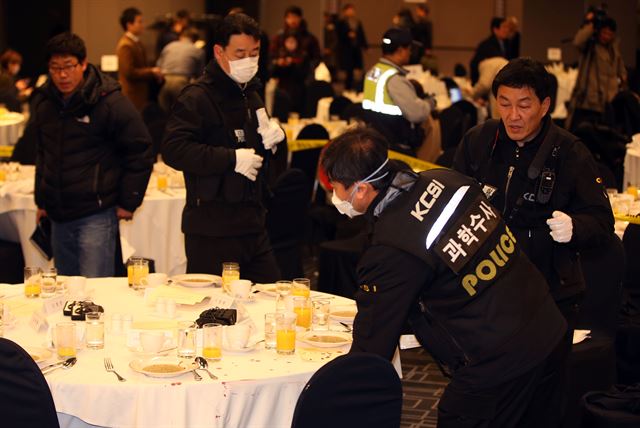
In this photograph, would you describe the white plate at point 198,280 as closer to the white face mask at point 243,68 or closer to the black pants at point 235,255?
the black pants at point 235,255

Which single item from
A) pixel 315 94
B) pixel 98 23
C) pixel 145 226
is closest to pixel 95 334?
pixel 145 226

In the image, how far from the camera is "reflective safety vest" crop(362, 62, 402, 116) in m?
7.57

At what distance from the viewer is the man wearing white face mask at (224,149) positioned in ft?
15.5

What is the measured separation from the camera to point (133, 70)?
12.1 meters

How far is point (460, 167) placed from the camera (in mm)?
4078

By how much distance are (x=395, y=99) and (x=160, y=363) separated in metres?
4.36

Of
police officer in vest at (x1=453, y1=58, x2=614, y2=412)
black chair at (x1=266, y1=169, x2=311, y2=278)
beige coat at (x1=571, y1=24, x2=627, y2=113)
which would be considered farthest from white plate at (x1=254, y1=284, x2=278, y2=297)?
beige coat at (x1=571, y1=24, x2=627, y2=113)

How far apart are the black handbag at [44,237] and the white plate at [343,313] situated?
1.92 metres

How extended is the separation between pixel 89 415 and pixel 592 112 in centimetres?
841

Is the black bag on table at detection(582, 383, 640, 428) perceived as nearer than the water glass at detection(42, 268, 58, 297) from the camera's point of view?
Yes

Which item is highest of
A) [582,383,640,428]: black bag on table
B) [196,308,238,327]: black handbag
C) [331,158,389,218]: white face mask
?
[331,158,389,218]: white face mask

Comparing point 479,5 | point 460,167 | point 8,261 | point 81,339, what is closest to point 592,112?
point 8,261

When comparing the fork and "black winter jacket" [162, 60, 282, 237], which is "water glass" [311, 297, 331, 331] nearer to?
"black winter jacket" [162, 60, 282, 237]

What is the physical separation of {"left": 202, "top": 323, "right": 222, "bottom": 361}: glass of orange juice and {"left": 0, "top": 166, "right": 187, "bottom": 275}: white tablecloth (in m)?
2.83
